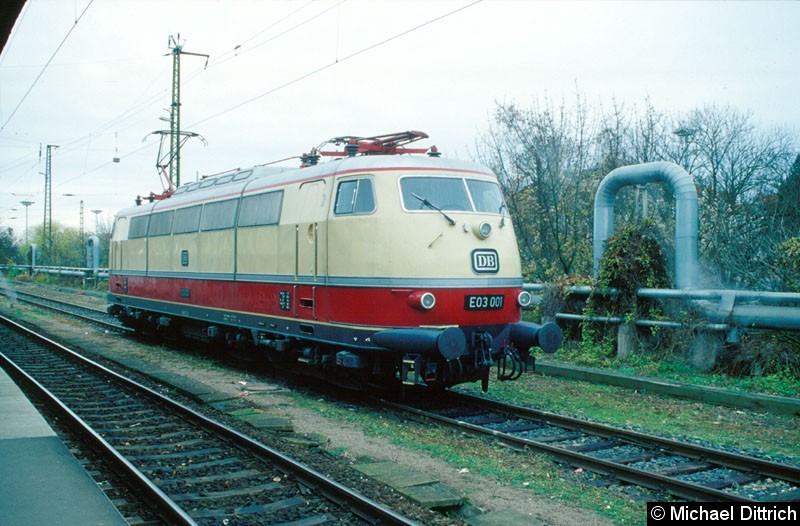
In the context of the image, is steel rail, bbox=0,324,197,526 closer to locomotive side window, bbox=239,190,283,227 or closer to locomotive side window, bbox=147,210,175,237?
locomotive side window, bbox=239,190,283,227

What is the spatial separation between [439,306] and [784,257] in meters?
6.19

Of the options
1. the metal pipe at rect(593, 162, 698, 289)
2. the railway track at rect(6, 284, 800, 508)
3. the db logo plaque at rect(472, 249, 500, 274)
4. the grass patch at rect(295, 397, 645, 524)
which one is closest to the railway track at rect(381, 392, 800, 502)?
the railway track at rect(6, 284, 800, 508)

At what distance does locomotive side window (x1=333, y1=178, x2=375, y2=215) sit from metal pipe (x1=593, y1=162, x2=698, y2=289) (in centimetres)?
608

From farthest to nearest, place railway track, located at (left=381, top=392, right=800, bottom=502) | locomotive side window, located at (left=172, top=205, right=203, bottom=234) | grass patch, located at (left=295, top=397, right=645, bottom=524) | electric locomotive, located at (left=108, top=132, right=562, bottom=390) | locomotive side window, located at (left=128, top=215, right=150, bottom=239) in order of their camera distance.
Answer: locomotive side window, located at (left=128, top=215, right=150, bottom=239) → locomotive side window, located at (left=172, top=205, right=203, bottom=234) → electric locomotive, located at (left=108, top=132, right=562, bottom=390) → railway track, located at (left=381, top=392, right=800, bottom=502) → grass patch, located at (left=295, top=397, right=645, bottom=524)

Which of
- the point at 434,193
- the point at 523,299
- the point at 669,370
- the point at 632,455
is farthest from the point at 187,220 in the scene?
the point at 632,455

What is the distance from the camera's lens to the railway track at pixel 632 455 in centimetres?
631

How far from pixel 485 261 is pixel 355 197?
6.43 ft

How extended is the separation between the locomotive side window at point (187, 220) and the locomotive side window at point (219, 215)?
0.34 metres

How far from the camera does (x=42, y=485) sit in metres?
5.89

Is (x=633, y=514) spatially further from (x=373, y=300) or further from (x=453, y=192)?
(x=453, y=192)

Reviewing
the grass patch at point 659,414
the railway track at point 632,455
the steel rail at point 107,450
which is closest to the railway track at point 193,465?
the steel rail at point 107,450

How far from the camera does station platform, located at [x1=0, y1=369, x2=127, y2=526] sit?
518cm

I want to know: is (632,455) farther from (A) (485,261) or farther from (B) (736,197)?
(B) (736,197)

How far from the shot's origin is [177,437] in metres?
8.35
